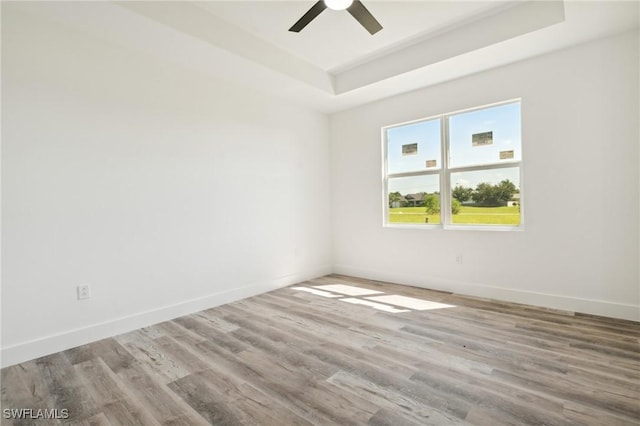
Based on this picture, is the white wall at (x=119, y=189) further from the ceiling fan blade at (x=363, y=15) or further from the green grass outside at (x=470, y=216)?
the ceiling fan blade at (x=363, y=15)

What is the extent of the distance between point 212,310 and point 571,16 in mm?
4215

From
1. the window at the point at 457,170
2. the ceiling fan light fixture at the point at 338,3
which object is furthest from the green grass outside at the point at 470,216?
the ceiling fan light fixture at the point at 338,3

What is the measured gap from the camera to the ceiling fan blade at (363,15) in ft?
7.26

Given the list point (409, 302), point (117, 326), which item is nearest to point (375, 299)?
point (409, 302)

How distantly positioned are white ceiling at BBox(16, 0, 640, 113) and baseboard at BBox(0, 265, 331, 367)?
246 centimetres

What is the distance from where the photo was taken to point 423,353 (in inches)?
89.3

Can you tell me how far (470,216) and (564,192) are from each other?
0.95m

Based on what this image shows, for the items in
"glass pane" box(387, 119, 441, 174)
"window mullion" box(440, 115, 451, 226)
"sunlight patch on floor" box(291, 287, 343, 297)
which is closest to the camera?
"sunlight patch on floor" box(291, 287, 343, 297)

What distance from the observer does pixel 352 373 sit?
2018 mm

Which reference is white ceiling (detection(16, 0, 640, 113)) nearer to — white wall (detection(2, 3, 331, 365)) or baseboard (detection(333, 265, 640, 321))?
white wall (detection(2, 3, 331, 365))

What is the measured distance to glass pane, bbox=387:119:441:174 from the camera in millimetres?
4043

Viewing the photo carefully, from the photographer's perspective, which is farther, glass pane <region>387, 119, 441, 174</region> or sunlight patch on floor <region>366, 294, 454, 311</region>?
glass pane <region>387, 119, 441, 174</region>

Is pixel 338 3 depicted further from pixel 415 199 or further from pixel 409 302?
pixel 409 302

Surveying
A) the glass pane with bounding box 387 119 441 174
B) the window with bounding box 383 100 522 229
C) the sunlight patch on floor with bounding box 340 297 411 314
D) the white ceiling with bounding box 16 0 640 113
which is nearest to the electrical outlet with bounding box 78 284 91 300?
the white ceiling with bounding box 16 0 640 113
